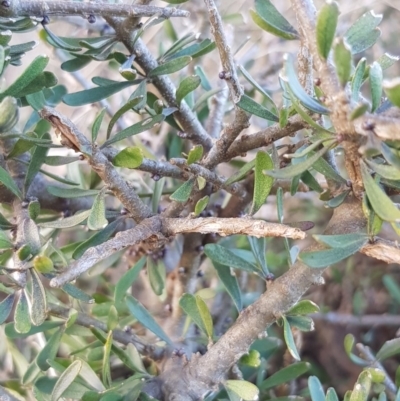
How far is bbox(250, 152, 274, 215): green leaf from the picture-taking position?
0.32m

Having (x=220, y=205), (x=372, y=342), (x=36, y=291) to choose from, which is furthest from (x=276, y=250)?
(x=36, y=291)

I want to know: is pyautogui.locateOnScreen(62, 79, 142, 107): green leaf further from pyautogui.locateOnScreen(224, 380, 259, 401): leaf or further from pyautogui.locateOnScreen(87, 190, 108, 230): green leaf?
pyautogui.locateOnScreen(224, 380, 259, 401): leaf

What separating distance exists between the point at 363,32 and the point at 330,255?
0.54 feet

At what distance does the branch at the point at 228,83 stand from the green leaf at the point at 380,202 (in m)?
0.11

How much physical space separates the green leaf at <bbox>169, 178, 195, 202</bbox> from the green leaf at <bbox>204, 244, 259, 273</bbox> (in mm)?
64

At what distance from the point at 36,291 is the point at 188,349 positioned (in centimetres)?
24

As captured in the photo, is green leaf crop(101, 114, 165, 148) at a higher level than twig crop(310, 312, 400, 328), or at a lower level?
higher

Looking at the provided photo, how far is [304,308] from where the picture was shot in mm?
353

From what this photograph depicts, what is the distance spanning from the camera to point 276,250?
0.85 metres

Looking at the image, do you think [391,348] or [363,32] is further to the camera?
[391,348]

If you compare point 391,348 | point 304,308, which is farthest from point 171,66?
point 391,348

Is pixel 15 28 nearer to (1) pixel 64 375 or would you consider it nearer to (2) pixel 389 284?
(1) pixel 64 375

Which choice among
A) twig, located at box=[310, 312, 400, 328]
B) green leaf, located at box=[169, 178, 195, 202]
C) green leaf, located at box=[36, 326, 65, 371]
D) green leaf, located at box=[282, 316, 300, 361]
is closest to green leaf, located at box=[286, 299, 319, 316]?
green leaf, located at box=[282, 316, 300, 361]

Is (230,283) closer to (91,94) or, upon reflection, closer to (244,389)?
(244,389)
